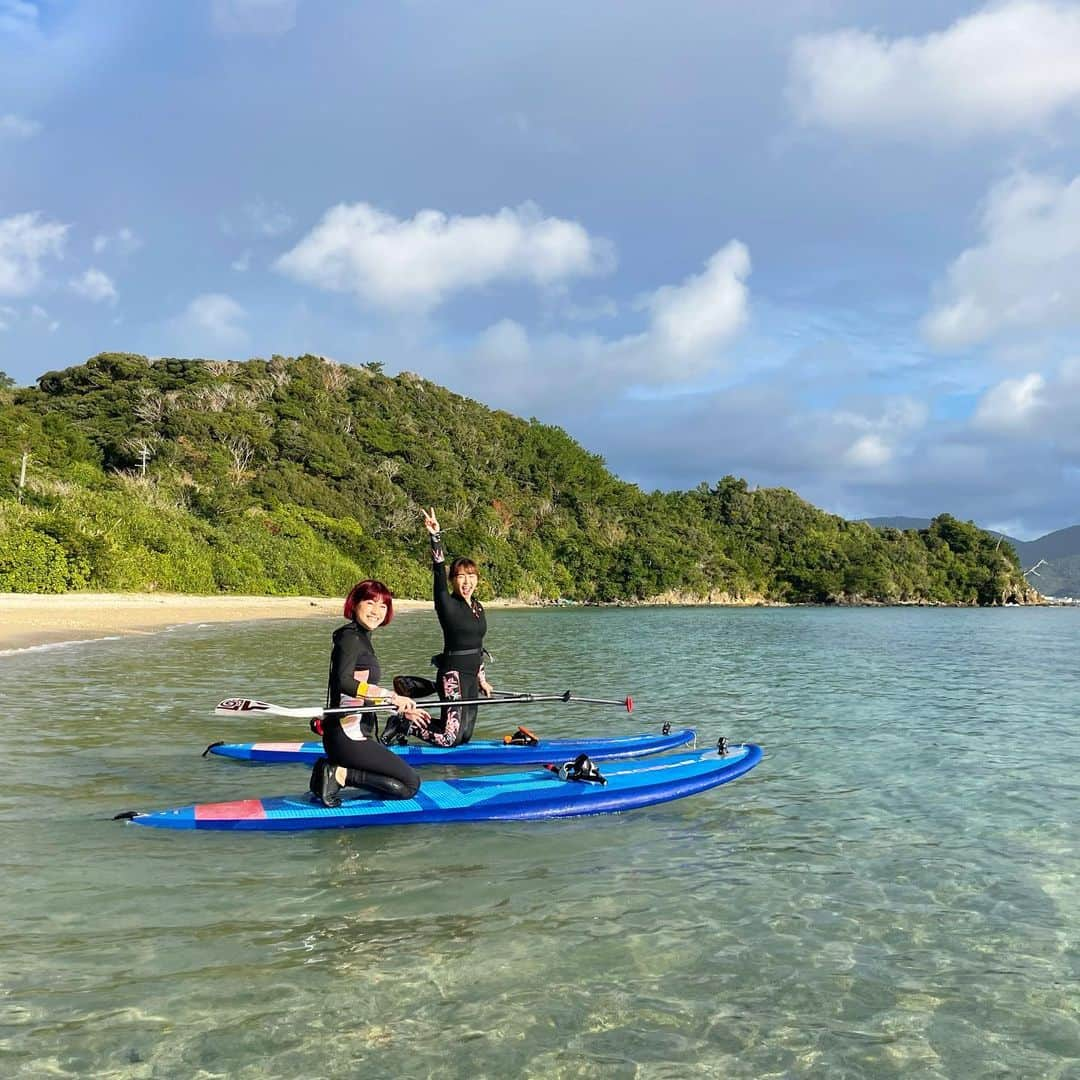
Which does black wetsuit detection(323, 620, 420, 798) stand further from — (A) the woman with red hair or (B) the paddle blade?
(B) the paddle blade

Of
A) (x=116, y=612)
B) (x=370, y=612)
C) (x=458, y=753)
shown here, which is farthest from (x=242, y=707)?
(x=116, y=612)

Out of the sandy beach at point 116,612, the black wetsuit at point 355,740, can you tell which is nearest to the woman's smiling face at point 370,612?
the black wetsuit at point 355,740

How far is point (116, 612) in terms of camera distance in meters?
32.2

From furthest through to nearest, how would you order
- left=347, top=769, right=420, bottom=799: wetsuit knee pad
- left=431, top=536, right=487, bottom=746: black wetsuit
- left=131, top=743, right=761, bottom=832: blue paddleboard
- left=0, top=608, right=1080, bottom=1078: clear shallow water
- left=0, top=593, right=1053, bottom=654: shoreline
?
left=0, top=593, right=1053, bottom=654: shoreline → left=431, top=536, right=487, bottom=746: black wetsuit → left=347, top=769, right=420, bottom=799: wetsuit knee pad → left=131, top=743, right=761, bottom=832: blue paddleboard → left=0, top=608, right=1080, bottom=1078: clear shallow water

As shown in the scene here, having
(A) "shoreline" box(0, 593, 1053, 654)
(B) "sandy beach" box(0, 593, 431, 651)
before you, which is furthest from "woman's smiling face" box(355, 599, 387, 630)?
(B) "sandy beach" box(0, 593, 431, 651)

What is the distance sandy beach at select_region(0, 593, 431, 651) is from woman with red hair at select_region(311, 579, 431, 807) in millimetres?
15861

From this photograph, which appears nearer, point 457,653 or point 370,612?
point 370,612

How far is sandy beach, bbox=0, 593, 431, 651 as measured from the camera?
78.3 feet

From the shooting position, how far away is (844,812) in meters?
7.80

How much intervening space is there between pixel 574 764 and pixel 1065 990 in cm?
425

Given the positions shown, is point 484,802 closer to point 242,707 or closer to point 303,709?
point 303,709

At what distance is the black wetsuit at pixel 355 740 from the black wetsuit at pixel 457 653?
1.80 meters

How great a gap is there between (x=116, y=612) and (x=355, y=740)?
29024 mm

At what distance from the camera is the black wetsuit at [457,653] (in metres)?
9.09
